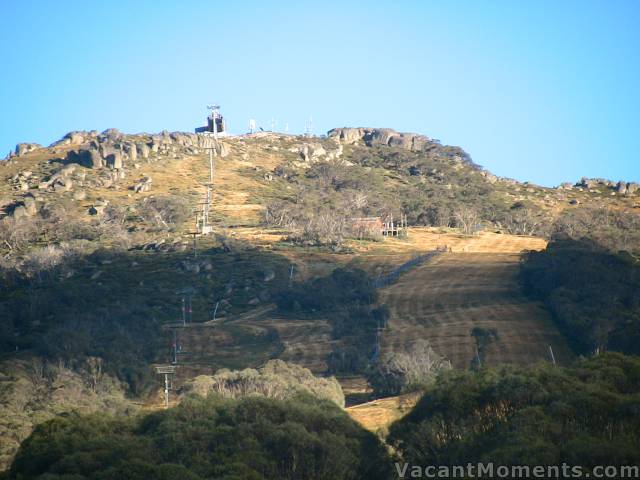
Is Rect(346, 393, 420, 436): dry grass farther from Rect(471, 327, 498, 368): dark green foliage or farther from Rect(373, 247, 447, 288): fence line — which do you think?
Rect(373, 247, 447, 288): fence line

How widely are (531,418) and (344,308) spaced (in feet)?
112

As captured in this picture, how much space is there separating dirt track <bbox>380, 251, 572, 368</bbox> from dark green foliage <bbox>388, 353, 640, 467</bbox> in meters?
14.2

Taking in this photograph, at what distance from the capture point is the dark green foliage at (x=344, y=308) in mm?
51406

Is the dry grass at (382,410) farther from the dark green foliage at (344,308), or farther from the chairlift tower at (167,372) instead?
the chairlift tower at (167,372)

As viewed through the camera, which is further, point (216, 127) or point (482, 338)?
point (216, 127)

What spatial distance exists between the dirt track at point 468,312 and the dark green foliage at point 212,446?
1743 centimetres

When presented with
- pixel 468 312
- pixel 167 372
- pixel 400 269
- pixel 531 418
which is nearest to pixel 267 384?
pixel 167 372

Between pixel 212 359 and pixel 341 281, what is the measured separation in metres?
14.9

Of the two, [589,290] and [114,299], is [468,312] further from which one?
[114,299]

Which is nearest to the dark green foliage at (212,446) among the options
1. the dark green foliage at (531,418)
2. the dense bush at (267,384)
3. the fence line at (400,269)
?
the dark green foliage at (531,418)

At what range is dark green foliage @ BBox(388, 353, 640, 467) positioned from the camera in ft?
76.3

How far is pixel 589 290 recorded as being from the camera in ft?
191

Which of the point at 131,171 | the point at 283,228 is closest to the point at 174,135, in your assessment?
the point at 131,171

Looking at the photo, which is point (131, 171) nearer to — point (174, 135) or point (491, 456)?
point (174, 135)
